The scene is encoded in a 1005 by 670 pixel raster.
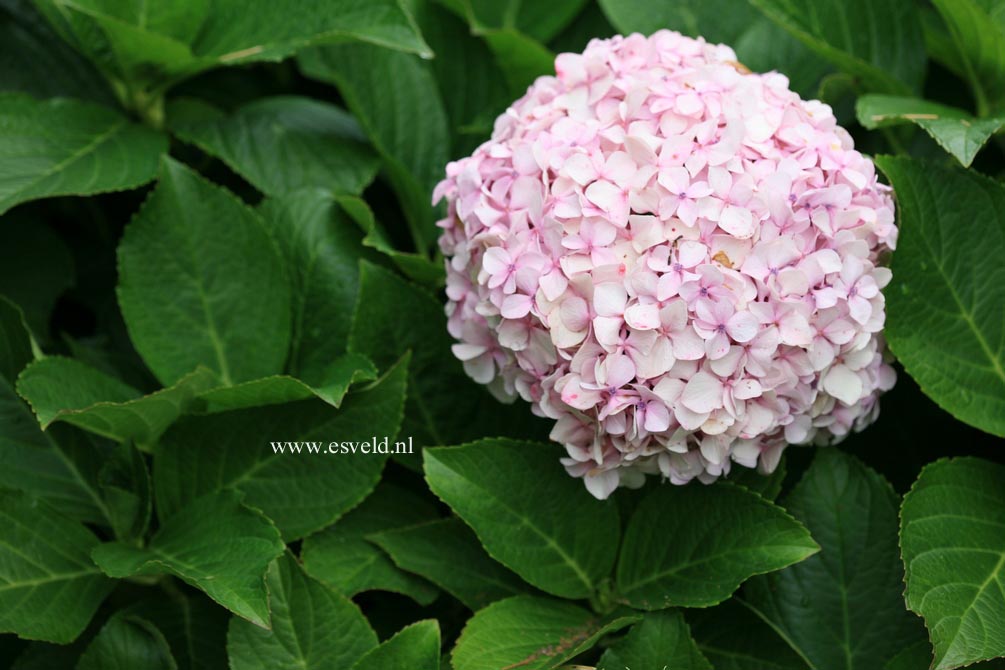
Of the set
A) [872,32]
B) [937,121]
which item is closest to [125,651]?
[937,121]

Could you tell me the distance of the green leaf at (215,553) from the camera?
0.90m

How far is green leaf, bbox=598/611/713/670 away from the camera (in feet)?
3.01

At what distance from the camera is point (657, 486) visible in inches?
40.5

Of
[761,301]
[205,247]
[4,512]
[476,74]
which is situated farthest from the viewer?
[476,74]

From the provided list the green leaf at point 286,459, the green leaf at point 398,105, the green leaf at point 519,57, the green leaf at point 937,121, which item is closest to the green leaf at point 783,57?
the green leaf at point 937,121

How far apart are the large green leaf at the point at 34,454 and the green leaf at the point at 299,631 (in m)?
0.27

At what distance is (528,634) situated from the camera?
3.17 feet

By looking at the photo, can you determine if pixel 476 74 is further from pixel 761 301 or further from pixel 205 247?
pixel 761 301

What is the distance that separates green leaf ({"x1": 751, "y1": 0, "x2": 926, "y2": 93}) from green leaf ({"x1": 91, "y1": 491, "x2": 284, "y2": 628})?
0.82 m

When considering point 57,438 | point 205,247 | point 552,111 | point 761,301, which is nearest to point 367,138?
point 205,247

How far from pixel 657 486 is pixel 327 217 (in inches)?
19.3

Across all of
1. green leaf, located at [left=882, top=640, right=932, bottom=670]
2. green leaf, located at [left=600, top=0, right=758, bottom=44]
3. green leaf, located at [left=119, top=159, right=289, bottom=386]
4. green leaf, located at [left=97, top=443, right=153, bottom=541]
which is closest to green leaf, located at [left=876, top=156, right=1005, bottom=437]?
green leaf, located at [left=882, top=640, right=932, bottom=670]

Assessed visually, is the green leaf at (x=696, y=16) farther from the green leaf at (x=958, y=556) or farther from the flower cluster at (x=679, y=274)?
the green leaf at (x=958, y=556)

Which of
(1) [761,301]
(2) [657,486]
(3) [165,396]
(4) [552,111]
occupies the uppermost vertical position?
(4) [552,111]
